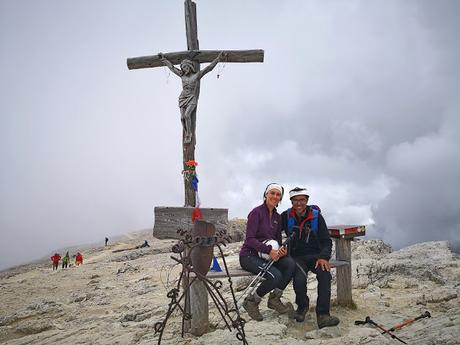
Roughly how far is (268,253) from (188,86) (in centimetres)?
344

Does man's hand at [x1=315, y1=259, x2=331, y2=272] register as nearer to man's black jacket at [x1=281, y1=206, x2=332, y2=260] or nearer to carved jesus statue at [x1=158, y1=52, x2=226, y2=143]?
man's black jacket at [x1=281, y1=206, x2=332, y2=260]

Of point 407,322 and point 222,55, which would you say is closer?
point 407,322

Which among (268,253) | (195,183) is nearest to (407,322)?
(268,253)

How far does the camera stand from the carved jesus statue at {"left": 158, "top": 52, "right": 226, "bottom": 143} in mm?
6072

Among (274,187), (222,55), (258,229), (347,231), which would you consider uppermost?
(222,55)

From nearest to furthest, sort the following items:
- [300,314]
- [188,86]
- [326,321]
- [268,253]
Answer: [326,321] < [268,253] < [300,314] < [188,86]

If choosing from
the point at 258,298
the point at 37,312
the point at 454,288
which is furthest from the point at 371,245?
the point at 37,312

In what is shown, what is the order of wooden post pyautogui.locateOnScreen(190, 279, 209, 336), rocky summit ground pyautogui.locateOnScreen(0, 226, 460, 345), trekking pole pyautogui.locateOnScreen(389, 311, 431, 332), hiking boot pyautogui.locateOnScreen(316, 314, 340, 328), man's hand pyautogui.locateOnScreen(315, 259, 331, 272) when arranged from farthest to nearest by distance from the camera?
man's hand pyautogui.locateOnScreen(315, 259, 331, 272) < wooden post pyautogui.locateOnScreen(190, 279, 209, 336) < hiking boot pyautogui.locateOnScreen(316, 314, 340, 328) < trekking pole pyautogui.locateOnScreen(389, 311, 431, 332) < rocky summit ground pyautogui.locateOnScreen(0, 226, 460, 345)

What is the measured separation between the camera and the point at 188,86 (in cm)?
621

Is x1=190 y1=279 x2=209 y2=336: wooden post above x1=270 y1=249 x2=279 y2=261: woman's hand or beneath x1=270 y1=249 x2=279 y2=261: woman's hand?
beneath

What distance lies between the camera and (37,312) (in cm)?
852

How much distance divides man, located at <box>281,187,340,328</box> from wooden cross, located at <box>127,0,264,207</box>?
5.81 ft

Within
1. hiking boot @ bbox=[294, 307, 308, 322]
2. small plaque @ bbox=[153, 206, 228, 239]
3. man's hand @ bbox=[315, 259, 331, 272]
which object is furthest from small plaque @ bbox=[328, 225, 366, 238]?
small plaque @ bbox=[153, 206, 228, 239]

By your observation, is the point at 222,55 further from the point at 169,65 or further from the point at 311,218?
the point at 311,218
